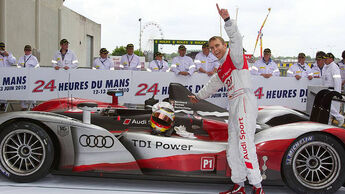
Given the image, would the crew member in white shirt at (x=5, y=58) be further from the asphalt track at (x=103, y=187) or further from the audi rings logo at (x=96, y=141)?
the audi rings logo at (x=96, y=141)

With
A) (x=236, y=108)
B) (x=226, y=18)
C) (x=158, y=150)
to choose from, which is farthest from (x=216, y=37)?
(x=158, y=150)

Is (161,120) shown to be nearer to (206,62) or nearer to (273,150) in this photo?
(273,150)

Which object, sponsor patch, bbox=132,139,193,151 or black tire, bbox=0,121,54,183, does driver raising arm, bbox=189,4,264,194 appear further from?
black tire, bbox=0,121,54,183

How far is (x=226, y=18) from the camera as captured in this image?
2.96 metres

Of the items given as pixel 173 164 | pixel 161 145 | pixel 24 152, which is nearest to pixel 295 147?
pixel 173 164

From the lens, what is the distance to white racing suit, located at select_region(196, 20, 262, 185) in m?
2.99

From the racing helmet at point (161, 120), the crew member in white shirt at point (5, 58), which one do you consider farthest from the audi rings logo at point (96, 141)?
the crew member in white shirt at point (5, 58)

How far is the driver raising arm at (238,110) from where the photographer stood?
299 cm

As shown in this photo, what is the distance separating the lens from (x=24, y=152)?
10.9 ft

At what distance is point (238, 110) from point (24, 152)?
2.12m

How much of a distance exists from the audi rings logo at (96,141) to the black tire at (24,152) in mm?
310

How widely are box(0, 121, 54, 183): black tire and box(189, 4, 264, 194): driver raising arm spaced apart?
1.77m

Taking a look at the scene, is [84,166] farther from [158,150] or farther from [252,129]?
[252,129]

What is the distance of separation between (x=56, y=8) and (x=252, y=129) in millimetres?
22795
